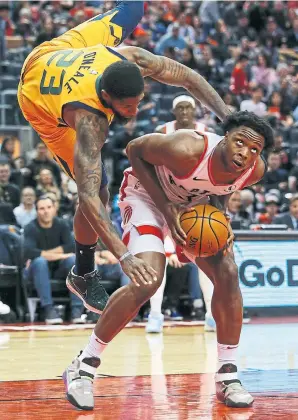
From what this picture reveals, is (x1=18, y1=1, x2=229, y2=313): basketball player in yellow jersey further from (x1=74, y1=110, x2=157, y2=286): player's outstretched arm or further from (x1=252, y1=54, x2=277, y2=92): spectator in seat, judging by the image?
(x1=252, y1=54, x2=277, y2=92): spectator in seat

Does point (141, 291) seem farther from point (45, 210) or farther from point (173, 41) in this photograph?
point (173, 41)

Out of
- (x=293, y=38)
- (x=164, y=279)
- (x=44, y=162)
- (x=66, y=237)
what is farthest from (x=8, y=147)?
(x=293, y=38)

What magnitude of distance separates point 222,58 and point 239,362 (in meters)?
13.3

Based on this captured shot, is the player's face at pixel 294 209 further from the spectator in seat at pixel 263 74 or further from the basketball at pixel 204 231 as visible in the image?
the spectator in seat at pixel 263 74

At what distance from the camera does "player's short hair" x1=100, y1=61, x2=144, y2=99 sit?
522 centimetres

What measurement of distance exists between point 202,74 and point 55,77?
11.9 metres

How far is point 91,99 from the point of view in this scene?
546 centimetres

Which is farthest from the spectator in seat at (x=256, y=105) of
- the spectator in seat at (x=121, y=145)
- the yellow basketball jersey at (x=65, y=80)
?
the yellow basketball jersey at (x=65, y=80)

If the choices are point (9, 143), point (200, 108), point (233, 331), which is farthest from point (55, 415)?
point (200, 108)

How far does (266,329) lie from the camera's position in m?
A: 9.63

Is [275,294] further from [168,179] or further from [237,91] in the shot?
[237,91]

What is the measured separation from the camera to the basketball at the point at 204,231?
5266 mm

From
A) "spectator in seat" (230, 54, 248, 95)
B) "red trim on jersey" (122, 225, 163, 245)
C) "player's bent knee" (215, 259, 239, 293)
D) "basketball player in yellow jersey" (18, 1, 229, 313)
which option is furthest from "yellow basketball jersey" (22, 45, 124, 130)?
"spectator in seat" (230, 54, 248, 95)

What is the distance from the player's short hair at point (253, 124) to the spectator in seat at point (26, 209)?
20.1 ft
